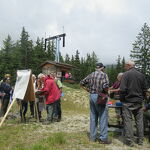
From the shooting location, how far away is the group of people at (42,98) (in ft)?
25.0

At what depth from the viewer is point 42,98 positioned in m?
8.05

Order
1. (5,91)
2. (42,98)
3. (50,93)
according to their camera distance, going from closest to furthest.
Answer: (50,93), (42,98), (5,91)

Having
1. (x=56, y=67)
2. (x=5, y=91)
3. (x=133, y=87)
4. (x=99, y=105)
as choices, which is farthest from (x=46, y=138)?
(x=56, y=67)

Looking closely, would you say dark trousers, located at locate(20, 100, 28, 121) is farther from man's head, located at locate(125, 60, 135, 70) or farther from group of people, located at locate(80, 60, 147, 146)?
man's head, located at locate(125, 60, 135, 70)

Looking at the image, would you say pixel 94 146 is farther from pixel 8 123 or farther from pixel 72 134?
pixel 8 123

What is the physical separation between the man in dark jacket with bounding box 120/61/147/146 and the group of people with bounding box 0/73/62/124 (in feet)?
10.0

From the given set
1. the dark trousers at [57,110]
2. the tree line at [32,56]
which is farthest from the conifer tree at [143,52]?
the dark trousers at [57,110]

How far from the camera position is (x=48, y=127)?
7.00 m

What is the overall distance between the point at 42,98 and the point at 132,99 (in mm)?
3826

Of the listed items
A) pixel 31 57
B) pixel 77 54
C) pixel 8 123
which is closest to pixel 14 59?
pixel 31 57

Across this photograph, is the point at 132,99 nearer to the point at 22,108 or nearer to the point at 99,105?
the point at 99,105

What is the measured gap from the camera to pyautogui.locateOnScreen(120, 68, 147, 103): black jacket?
16.8 ft

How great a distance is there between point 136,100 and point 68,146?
1830mm

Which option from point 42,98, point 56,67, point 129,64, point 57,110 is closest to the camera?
point 129,64
